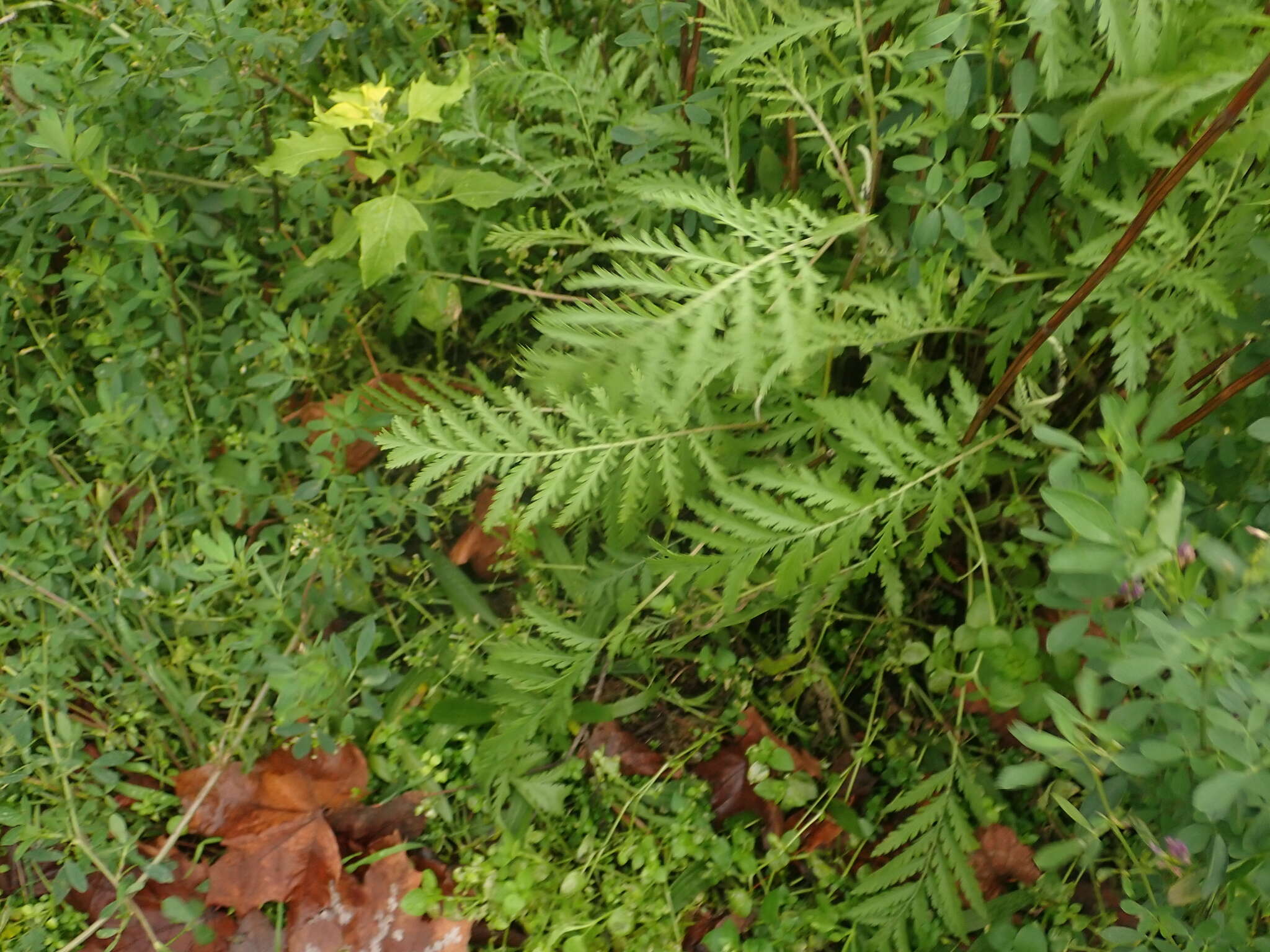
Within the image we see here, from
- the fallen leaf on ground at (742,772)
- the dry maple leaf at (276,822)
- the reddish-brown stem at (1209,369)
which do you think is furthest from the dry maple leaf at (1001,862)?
the dry maple leaf at (276,822)

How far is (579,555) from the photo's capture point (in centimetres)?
160

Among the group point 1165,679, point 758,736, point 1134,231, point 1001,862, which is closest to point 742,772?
point 758,736

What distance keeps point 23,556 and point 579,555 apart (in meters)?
1.09

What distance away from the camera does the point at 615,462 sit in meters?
1.28

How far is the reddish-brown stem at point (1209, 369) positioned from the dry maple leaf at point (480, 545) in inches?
48.2

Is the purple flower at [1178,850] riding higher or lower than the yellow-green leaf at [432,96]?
lower

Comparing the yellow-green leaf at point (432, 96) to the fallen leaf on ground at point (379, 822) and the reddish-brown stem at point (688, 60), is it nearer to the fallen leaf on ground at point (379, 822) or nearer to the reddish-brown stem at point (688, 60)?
the reddish-brown stem at point (688, 60)

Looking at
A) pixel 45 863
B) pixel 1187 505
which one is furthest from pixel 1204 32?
pixel 45 863

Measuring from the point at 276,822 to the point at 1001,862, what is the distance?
1323 mm

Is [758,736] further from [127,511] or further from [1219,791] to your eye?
[127,511]

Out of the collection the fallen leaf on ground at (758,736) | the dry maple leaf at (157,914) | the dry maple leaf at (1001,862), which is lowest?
the dry maple leaf at (157,914)

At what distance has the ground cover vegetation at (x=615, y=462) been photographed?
1161mm

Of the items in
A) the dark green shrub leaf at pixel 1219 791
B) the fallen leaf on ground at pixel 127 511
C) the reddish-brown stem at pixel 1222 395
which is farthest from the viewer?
the fallen leaf on ground at pixel 127 511

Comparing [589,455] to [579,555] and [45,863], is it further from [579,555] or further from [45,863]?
[45,863]
